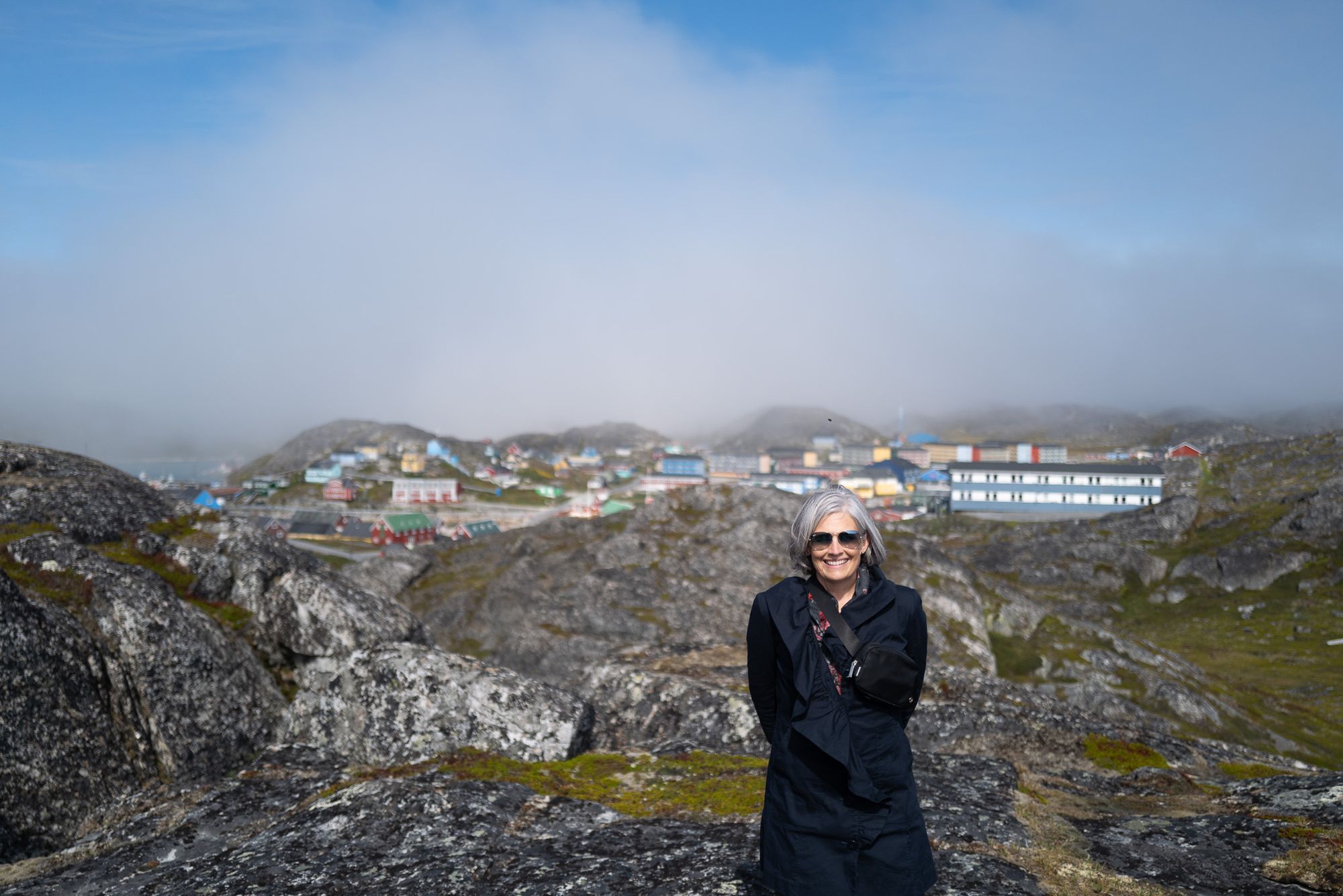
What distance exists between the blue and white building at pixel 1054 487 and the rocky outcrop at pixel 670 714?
140108 millimetres

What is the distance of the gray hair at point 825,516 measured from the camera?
Answer: 667cm

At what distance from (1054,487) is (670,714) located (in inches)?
5643

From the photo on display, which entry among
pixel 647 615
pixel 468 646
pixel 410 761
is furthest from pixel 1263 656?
pixel 410 761

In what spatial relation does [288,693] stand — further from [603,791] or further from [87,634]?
[603,791]

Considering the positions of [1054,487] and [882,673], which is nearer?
[882,673]

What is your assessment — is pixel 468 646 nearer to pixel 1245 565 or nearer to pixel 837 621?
pixel 837 621

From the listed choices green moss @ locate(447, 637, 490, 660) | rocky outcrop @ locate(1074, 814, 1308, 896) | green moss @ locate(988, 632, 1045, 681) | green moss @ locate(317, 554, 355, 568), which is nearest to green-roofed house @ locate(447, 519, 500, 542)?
green moss @ locate(317, 554, 355, 568)

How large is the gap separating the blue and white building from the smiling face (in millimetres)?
149355

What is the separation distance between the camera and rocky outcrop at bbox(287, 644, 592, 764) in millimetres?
13703

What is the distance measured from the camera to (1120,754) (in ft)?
48.6

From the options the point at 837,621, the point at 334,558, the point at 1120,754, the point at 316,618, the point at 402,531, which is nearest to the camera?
the point at 837,621

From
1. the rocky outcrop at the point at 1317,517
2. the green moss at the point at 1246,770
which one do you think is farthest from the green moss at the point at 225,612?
the rocky outcrop at the point at 1317,517

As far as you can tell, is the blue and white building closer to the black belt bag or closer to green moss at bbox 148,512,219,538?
green moss at bbox 148,512,219,538

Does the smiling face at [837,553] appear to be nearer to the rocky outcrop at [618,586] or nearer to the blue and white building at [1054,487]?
the rocky outcrop at [618,586]
